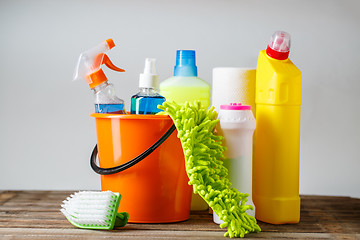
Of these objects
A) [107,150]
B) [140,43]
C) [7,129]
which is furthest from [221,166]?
[7,129]

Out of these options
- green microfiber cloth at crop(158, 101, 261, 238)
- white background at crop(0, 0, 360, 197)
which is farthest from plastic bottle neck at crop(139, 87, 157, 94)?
white background at crop(0, 0, 360, 197)

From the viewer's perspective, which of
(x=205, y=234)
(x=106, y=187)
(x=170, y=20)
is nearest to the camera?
(x=205, y=234)

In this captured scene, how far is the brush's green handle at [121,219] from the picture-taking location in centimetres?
93

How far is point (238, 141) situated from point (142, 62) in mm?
572

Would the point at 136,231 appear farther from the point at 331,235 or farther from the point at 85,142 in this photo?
the point at 85,142

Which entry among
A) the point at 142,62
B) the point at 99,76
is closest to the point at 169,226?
the point at 99,76

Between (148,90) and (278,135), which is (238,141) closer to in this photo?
(278,135)

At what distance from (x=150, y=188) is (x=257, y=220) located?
23 cm

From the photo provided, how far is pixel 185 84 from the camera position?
42.2 inches

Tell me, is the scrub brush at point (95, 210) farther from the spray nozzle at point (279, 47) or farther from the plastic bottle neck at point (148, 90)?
the spray nozzle at point (279, 47)

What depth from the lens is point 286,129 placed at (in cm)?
98

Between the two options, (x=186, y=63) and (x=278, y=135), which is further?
(x=186, y=63)

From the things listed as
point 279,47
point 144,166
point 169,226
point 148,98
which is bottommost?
point 169,226

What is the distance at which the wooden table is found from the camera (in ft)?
2.93
